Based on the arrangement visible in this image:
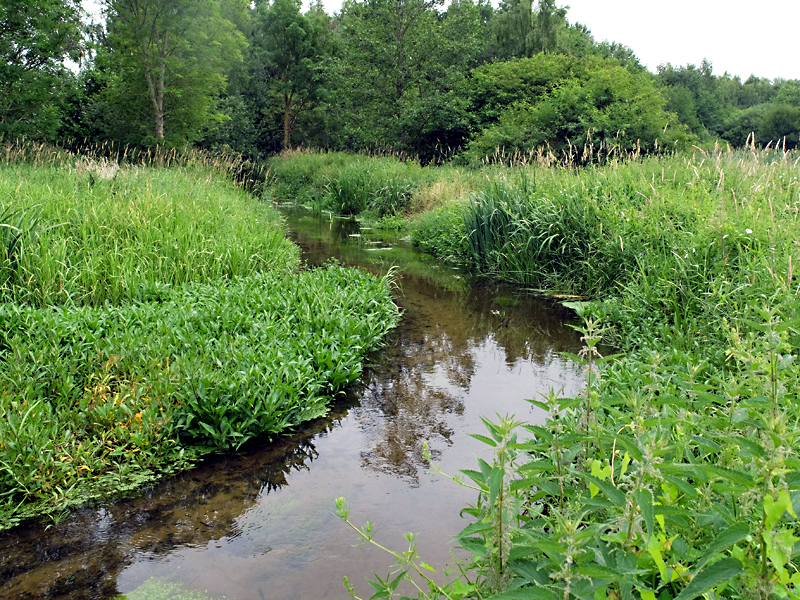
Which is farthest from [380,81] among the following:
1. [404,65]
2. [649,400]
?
[649,400]

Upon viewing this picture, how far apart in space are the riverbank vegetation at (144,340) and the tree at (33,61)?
33.8 ft

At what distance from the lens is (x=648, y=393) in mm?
2898

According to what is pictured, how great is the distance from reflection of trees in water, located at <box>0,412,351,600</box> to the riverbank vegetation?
0.51 feet

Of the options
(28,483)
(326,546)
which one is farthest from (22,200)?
(326,546)

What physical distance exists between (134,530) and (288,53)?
32828 mm

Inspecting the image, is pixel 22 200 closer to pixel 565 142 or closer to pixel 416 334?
pixel 416 334

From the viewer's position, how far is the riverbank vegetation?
10.5ft

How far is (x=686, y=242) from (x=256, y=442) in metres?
4.36

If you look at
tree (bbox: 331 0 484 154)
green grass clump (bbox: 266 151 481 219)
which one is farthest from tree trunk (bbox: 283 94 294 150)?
green grass clump (bbox: 266 151 481 219)

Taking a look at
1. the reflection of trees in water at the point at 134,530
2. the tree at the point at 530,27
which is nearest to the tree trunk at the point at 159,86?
the tree at the point at 530,27

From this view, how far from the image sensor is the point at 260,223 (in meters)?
8.62

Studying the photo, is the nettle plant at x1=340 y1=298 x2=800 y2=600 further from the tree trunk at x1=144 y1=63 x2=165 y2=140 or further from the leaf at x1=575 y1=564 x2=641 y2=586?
the tree trunk at x1=144 y1=63 x2=165 y2=140

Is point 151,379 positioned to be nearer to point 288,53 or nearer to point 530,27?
point 530,27

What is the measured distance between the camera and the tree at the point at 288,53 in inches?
1216
